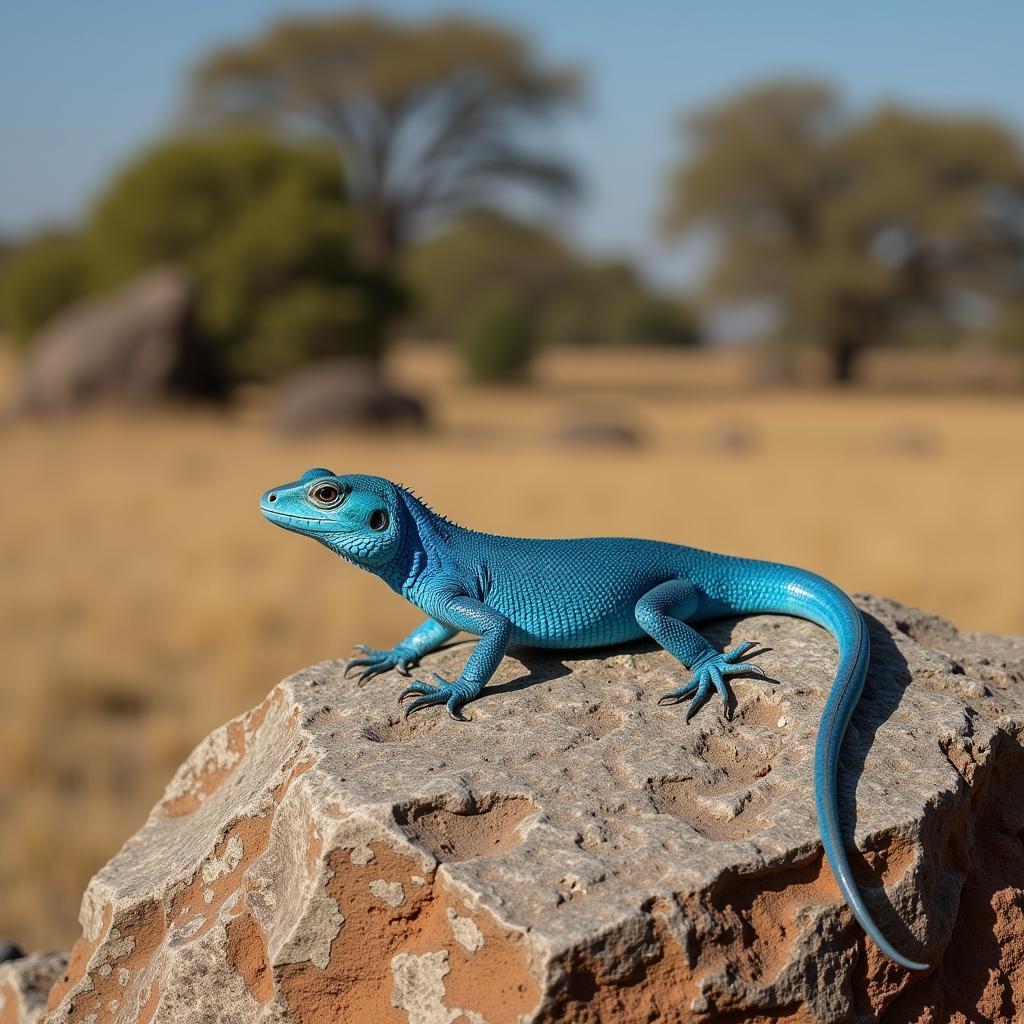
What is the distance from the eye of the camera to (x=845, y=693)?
2691 mm

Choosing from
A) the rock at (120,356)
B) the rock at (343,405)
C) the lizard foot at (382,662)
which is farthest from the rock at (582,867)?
the rock at (120,356)

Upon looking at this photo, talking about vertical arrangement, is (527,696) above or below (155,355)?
above

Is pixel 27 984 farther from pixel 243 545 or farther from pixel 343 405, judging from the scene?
pixel 343 405

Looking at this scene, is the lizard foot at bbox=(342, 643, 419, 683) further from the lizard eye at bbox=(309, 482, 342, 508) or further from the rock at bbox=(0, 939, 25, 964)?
the rock at bbox=(0, 939, 25, 964)

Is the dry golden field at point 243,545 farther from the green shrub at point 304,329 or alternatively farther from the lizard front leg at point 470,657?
the green shrub at point 304,329

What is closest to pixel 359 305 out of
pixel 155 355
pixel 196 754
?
pixel 155 355

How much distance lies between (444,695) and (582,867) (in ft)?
2.48

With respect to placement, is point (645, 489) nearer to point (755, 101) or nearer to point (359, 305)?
point (359, 305)

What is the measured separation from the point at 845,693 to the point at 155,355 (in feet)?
66.4

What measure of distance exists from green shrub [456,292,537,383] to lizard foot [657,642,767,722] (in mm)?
33906

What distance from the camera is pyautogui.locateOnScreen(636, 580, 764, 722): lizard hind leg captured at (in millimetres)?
2904

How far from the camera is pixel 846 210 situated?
3712cm

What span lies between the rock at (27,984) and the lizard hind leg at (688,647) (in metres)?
1.81

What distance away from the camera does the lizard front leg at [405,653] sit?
327 cm
